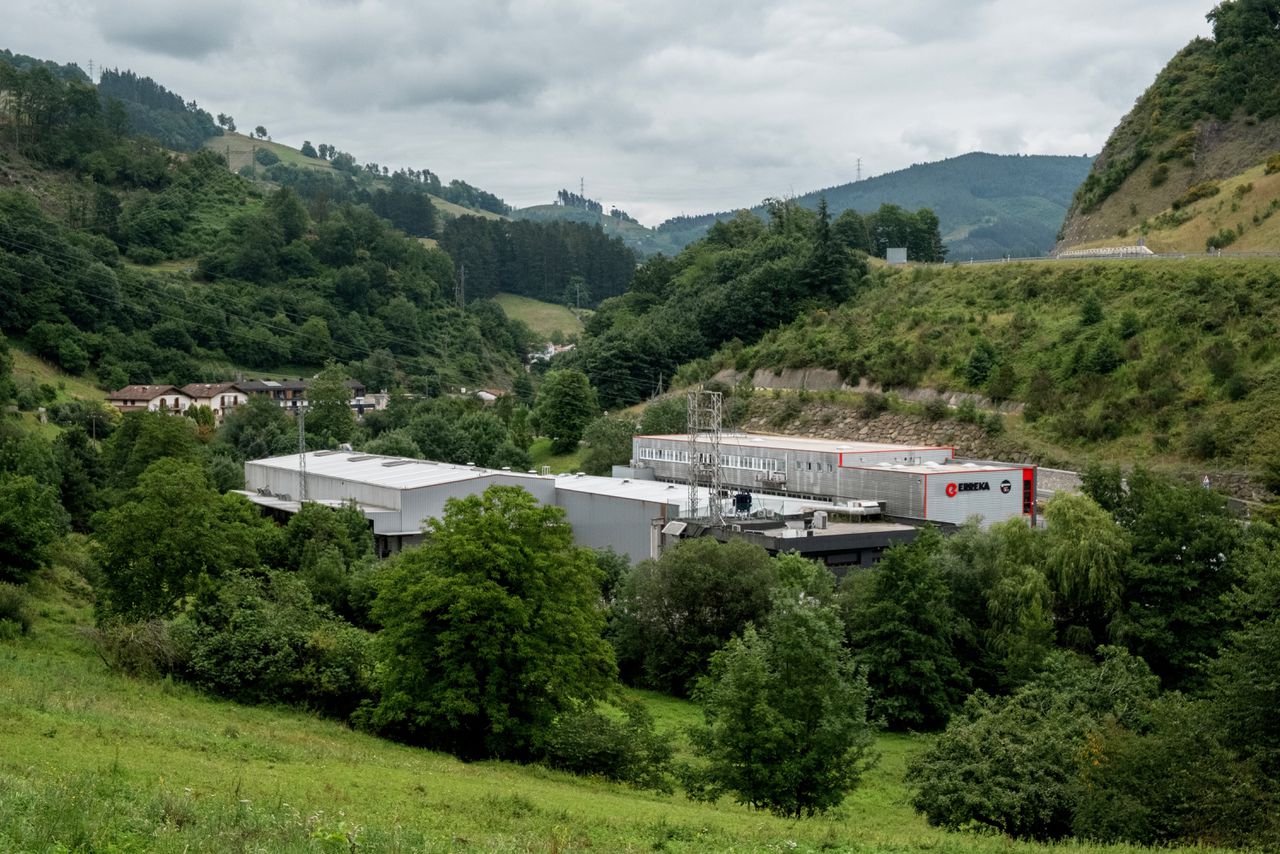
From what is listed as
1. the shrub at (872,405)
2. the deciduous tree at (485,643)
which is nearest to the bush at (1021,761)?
the deciduous tree at (485,643)

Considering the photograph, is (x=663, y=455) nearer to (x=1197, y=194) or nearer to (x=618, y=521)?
(x=618, y=521)

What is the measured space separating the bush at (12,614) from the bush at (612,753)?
14.2 metres

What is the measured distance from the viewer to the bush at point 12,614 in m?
30.2

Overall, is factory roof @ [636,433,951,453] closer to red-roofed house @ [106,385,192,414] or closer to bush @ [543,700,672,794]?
bush @ [543,700,672,794]

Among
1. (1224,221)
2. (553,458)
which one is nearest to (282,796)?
(553,458)

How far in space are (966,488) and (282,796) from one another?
120 feet

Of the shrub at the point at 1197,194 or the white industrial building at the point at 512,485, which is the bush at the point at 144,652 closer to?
the white industrial building at the point at 512,485

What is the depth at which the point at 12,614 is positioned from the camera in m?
31.0

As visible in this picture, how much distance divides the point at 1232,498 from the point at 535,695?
31250 mm

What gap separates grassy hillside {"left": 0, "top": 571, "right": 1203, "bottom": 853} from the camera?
12.5m

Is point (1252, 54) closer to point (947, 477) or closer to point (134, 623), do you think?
point (947, 477)

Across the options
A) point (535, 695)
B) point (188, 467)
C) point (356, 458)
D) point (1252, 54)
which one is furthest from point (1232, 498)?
point (1252, 54)

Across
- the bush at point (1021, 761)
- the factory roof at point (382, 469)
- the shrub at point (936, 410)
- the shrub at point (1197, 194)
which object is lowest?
the bush at point (1021, 761)

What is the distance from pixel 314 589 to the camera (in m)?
38.4
